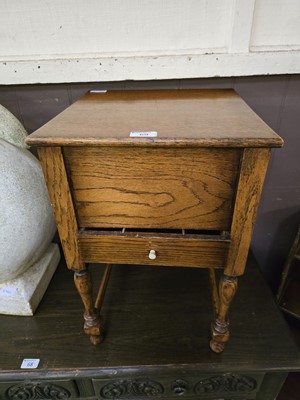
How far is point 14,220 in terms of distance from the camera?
0.75 meters

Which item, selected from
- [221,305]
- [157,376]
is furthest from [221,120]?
[157,376]

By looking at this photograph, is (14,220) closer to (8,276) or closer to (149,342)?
(8,276)

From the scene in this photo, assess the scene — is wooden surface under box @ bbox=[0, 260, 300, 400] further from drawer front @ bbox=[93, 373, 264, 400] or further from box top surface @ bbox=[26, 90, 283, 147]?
box top surface @ bbox=[26, 90, 283, 147]

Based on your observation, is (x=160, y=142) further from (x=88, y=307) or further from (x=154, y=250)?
(x=88, y=307)

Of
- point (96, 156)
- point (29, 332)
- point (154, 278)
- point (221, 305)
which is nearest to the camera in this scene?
point (96, 156)

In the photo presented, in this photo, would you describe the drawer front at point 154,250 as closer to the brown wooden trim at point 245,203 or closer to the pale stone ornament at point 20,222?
the brown wooden trim at point 245,203

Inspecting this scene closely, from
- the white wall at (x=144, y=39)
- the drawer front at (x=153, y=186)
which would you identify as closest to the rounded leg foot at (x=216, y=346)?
the drawer front at (x=153, y=186)

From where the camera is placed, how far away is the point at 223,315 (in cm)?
74

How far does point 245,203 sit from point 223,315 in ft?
1.11

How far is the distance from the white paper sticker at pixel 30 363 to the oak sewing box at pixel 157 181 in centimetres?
24

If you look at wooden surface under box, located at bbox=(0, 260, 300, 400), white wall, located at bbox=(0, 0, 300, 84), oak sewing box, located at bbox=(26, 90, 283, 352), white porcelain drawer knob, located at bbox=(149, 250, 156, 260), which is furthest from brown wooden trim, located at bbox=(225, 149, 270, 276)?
white wall, located at bbox=(0, 0, 300, 84)

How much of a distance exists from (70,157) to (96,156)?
5 cm

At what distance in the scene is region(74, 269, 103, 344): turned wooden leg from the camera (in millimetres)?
721

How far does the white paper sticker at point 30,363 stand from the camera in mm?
753
